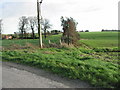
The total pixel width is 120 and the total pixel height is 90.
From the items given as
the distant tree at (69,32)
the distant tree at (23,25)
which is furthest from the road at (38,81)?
the distant tree at (23,25)

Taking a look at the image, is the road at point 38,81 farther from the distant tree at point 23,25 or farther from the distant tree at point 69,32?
the distant tree at point 23,25

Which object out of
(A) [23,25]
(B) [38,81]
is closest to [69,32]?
(B) [38,81]

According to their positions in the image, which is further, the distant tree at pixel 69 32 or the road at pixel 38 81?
the distant tree at pixel 69 32

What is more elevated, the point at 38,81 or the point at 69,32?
the point at 69,32

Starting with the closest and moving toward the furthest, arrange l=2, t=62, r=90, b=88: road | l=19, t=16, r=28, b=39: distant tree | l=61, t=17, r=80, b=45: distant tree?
l=2, t=62, r=90, b=88: road
l=61, t=17, r=80, b=45: distant tree
l=19, t=16, r=28, b=39: distant tree

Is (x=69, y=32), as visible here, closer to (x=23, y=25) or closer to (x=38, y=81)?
(x=38, y=81)

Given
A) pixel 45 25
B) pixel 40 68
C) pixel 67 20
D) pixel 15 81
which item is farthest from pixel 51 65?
pixel 45 25

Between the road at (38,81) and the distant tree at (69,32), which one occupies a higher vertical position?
the distant tree at (69,32)

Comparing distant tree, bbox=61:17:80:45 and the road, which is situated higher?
distant tree, bbox=61:17:80:45

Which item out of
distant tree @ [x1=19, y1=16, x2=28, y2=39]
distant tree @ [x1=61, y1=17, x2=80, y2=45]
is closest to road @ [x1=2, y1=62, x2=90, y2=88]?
distant tree @ [x1=61, y1=17, x2=80, y2=45]

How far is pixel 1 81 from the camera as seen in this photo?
5645 mm

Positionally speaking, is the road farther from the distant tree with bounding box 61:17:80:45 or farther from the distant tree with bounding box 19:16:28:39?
the distant tree with bounding box 19:16:28:39

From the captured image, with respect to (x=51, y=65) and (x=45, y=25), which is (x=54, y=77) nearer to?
(x=51, y=65)

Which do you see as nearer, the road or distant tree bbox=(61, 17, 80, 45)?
the road
